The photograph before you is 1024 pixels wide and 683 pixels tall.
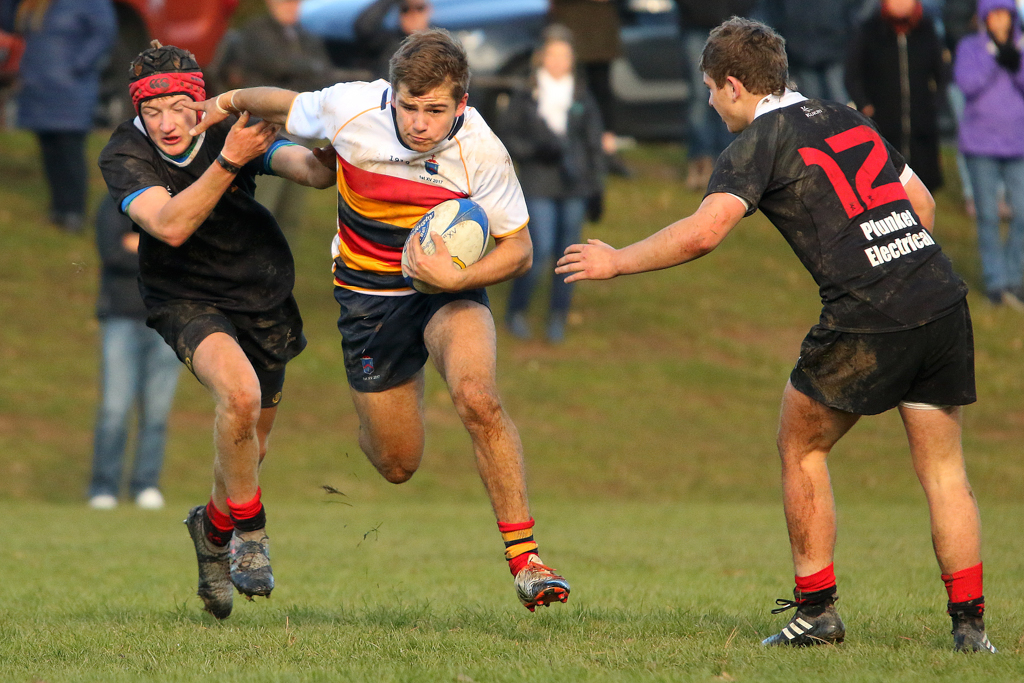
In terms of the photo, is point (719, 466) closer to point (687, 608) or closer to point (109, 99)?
point (687, 608)

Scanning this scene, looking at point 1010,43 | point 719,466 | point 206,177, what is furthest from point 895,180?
point 1010,43

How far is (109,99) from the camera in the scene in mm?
19141

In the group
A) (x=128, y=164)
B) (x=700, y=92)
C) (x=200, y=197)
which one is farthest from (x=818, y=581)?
(x=700, y=92)

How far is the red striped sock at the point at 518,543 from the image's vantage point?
17.9 ft

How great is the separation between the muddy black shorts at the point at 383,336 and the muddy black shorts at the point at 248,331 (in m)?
0.40

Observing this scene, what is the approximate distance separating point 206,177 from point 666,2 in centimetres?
1387

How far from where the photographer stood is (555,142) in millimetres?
14414

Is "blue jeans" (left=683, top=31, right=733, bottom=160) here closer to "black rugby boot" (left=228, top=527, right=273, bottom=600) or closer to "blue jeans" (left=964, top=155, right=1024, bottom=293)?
"blue jeans" (left=964, top=155, right=1024, bottom=293)

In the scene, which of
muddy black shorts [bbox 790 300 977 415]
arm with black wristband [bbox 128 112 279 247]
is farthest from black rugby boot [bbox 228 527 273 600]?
muddy black shorts [bbox 790 300 977 415]

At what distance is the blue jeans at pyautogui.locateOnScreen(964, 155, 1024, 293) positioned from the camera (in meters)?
14.6

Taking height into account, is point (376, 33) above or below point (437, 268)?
above

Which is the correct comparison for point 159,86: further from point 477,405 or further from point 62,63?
point 62,63

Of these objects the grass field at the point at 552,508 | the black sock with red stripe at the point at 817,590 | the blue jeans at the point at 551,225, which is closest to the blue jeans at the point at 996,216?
the grass field at the point at 552,508

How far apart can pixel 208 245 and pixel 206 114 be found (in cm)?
64
